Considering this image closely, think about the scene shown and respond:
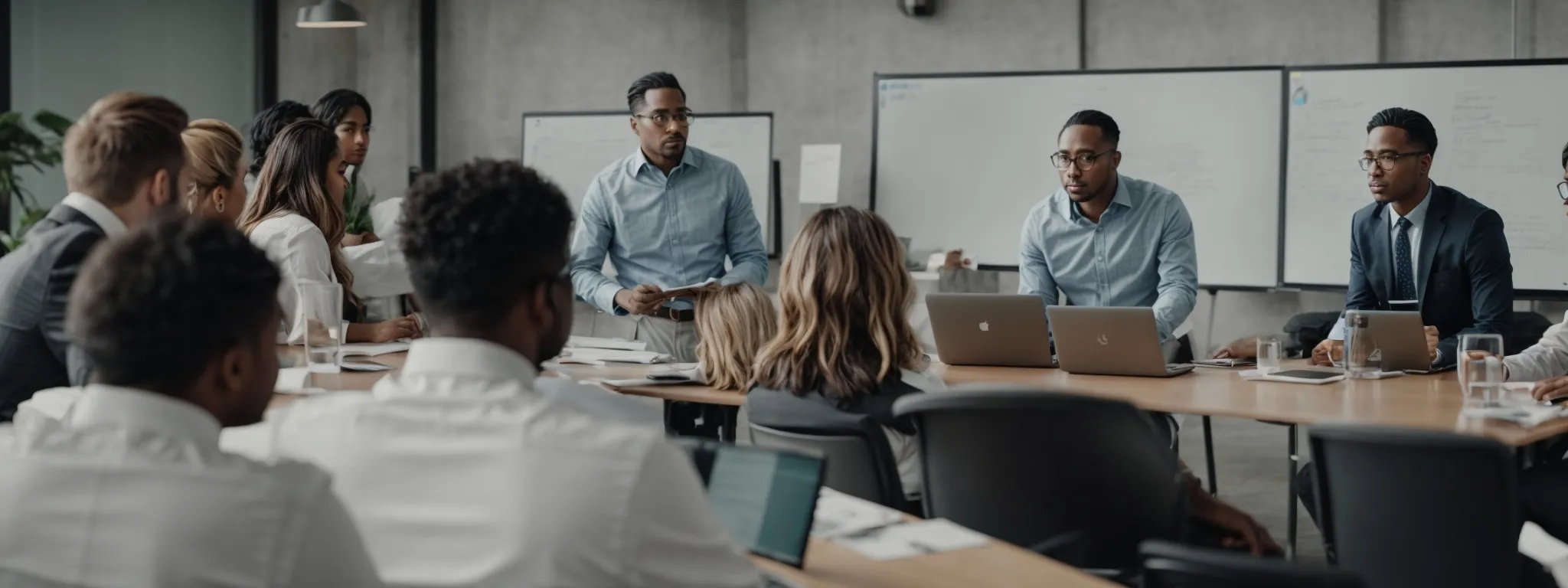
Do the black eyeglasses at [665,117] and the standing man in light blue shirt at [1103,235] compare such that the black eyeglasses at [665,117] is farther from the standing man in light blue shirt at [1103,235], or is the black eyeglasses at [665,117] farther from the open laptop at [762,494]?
the open laptop at [762,494]

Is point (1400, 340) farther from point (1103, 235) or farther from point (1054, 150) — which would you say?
point (1054, 150)

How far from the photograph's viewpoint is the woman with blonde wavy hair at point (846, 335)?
2918 mm

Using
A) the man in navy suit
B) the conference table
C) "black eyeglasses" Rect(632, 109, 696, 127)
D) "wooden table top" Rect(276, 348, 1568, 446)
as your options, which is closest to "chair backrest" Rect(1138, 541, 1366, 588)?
the conference table

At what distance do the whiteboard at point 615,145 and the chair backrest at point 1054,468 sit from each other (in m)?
4.97

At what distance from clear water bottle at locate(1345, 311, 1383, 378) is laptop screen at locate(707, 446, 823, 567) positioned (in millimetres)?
2193

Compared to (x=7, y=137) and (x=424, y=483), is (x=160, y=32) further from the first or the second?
(x=424, y=483)

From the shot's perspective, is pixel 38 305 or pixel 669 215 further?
pixel 669 215

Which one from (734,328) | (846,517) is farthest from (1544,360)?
(846,517)

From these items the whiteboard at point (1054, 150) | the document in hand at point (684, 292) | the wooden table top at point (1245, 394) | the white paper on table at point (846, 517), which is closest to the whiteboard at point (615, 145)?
the whiteboard at point (1054, 150)

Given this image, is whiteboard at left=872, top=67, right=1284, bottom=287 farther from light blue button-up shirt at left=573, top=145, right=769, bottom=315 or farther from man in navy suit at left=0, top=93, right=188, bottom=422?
man in navy suit at left=0, top=93, right=188, bottom=422

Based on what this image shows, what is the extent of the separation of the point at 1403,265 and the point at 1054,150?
274cm

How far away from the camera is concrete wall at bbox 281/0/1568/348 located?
696cm

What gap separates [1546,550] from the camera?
258cm

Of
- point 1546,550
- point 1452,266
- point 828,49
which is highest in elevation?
point 828,49
